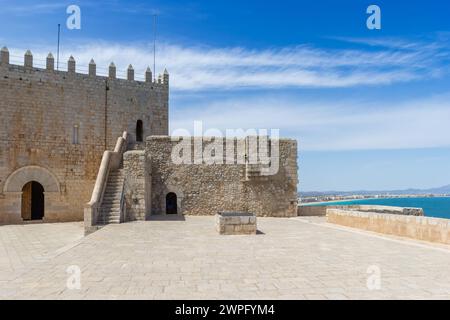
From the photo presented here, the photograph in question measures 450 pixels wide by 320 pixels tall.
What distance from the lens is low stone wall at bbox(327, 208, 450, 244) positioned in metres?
9.51

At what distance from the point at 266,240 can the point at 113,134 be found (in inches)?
512

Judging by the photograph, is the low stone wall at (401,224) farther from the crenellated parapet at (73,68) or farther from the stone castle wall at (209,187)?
the crenellated parapet at (73,68)

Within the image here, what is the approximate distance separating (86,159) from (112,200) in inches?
219

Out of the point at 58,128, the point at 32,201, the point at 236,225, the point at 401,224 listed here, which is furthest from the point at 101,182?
the point at 401,224

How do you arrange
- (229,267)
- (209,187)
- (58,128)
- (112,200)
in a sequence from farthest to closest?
(58,128) < (209,187) < (112,200) < (229,267)

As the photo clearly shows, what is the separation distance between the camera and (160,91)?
73.4 feet

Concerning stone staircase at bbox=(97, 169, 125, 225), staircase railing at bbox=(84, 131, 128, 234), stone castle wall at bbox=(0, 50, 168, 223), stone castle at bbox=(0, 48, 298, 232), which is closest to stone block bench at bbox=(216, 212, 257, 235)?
stone staircase at bbox=(97, 169, 125, 225)

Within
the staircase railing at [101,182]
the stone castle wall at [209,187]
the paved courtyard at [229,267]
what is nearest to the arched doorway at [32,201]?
the staircase railing at [101,182]

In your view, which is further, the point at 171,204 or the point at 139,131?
the point at 139,131

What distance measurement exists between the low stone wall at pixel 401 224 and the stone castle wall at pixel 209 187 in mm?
4802

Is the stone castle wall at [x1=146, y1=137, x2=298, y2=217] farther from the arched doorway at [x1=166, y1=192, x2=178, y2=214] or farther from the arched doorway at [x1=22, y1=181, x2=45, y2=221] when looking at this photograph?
the arched doorway at [x1=22, y1=181, x2=45, y2=221]

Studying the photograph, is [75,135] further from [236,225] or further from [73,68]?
[236,225]

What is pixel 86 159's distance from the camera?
65.5 feet

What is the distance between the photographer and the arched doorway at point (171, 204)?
19372 mm
